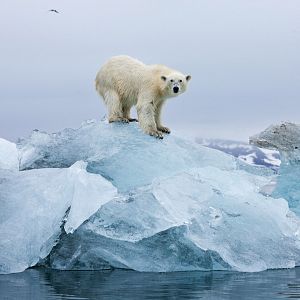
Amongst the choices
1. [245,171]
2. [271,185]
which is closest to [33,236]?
[245,171]

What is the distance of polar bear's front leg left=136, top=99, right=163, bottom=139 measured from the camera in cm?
1407

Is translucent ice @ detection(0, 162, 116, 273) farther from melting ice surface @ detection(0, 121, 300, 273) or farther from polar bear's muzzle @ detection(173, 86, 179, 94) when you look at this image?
polar bear's muzzle @ detection(173, 86, 179, 94)

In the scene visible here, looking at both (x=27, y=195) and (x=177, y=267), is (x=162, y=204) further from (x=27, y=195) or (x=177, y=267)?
(x=27, y=195)

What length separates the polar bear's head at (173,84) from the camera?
13.9 m

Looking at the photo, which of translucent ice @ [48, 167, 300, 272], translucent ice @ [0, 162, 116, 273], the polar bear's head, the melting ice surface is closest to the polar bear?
the polar bear's head

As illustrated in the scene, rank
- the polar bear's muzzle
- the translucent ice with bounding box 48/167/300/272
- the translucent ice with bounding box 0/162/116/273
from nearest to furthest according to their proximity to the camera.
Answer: the translucent ice with bounding box 0/162/116/273, the translucent ice with bounding box 48/167/300/272, the polar bear's muzzle

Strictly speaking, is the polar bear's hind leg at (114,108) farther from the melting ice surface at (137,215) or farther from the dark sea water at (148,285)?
the dark sea water at (148,285)

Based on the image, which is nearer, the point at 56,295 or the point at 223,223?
the point at 56,295

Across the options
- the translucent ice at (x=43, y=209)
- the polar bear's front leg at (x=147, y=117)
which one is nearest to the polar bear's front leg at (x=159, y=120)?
the polar bear's front leg at (x=147, y=117)

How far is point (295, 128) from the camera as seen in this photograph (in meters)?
16.7

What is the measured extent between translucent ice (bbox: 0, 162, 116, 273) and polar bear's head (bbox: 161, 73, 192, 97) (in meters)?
1.99

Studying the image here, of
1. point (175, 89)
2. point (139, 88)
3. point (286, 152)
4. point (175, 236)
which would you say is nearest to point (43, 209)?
point (175, 236)

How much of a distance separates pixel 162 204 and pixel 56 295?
3281 millimetres

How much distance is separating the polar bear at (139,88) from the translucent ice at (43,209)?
1574 millimetres
